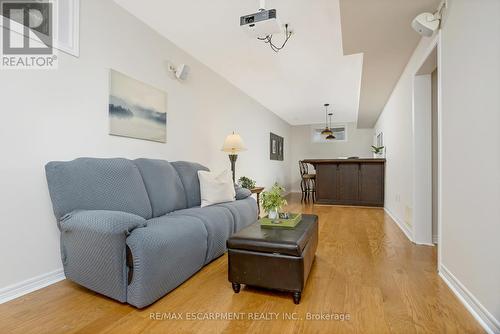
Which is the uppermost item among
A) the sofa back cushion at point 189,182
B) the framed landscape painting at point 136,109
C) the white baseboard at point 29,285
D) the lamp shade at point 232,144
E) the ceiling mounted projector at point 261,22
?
the ceiling mounted projector at point 261,22

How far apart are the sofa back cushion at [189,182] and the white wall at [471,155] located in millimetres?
2318

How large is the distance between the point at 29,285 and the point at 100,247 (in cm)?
73

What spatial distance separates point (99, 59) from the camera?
7.49 feet

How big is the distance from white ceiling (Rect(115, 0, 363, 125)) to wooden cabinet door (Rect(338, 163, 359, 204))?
156 cm

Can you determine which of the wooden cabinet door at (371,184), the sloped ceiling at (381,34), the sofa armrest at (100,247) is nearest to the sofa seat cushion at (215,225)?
the sofa armrest at (100,247)

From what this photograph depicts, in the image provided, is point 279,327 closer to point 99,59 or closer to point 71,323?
point 71,323

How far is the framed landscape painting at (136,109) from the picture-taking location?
2.42 m

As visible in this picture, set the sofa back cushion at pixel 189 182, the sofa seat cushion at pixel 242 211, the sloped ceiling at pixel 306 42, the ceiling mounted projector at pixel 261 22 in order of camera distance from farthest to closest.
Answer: the sofa back cushion at pixel 189 182 < the sofa seat cushion at pixel 242 211 < the sloped ceiling at pixel 306 42 < the ceiling mounted projector at pixel 261 22

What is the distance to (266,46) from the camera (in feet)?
10.7

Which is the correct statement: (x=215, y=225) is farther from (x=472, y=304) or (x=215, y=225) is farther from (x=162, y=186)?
(x=472, y=304)

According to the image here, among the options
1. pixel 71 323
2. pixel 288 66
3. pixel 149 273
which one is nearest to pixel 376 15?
Answer: pixel 288 66

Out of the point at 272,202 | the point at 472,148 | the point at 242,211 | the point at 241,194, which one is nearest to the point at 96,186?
the point at 272,202

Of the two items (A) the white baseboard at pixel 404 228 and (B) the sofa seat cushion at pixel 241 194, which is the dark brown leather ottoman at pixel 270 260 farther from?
(A) the white baseboard at pixel 404 228

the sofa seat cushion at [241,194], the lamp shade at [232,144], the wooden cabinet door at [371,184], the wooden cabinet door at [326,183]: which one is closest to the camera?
the sofa seat cushion at [241,194]
